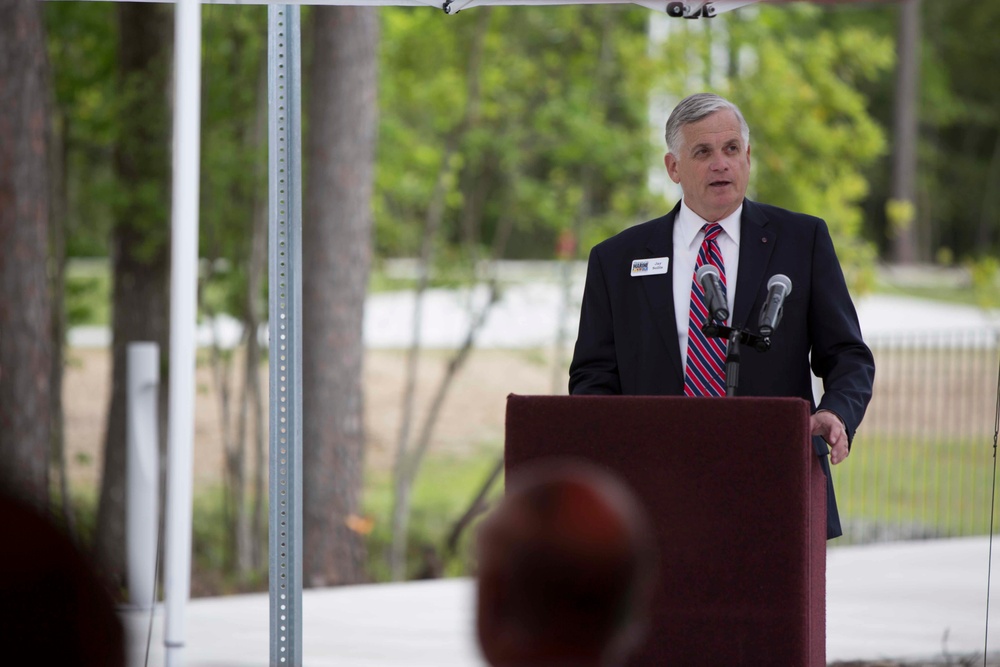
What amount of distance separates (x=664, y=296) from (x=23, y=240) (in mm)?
4722

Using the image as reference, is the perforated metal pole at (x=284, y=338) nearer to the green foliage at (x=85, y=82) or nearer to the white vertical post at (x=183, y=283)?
the white vertical post at (x=183, y=283)

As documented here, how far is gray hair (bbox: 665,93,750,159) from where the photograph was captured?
2.99 meters

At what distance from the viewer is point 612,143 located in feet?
35.1

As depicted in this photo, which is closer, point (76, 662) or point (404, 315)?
point (76, 662)

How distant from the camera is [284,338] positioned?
3502mm

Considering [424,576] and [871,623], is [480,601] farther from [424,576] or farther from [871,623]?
[424,576]

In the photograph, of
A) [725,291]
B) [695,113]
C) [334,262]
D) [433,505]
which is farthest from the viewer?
[433,505]

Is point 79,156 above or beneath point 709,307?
above

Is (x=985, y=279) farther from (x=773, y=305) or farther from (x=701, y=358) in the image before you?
(x=773, y=305)

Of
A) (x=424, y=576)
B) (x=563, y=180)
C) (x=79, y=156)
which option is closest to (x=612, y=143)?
(x=563, y=180)

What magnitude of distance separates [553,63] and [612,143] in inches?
58.0

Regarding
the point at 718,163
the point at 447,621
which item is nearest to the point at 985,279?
the point at 447,621

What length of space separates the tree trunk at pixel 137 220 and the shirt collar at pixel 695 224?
672 centimetres

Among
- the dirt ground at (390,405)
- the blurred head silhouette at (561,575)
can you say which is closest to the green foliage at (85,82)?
the dirt ground at (390,405)
